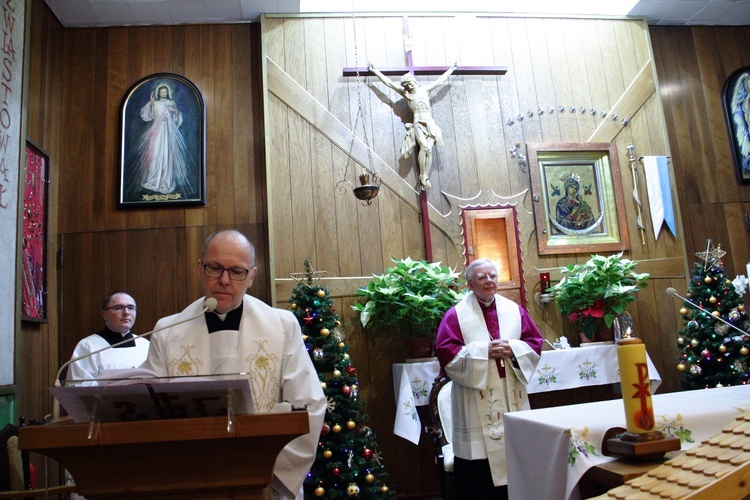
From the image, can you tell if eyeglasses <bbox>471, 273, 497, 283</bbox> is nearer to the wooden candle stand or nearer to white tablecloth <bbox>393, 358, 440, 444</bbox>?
white tablecloth <bbox>393, 358, 440, 444</bbox>

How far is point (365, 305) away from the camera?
5.75m

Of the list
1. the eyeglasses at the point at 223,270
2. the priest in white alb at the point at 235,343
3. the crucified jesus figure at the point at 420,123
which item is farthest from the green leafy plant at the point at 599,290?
the eyeglasses at the point at 223,270

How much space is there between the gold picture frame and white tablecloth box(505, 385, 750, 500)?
4033 millimetres

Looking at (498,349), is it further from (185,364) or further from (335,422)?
(185,364)

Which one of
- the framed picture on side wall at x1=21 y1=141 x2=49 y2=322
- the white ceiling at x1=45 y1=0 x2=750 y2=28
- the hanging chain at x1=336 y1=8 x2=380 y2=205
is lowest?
the framed picture on side wall at x1=21 y1=141 x2=49 y2=322

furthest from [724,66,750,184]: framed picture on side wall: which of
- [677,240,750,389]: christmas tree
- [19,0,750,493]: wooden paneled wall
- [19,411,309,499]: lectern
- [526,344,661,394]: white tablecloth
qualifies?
[19,411,309,499]: lectern

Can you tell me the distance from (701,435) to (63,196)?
574 cm

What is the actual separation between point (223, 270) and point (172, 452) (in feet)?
3.25

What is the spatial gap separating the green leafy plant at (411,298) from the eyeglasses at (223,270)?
2963 mm

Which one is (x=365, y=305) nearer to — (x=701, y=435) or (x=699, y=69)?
(x=701, y=435)

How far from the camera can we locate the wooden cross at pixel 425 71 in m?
6.12

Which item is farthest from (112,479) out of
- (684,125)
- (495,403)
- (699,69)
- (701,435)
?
(699,69)

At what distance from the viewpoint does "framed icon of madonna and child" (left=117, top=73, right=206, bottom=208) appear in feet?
19.5

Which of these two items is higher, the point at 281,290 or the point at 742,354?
the point at 281,290
